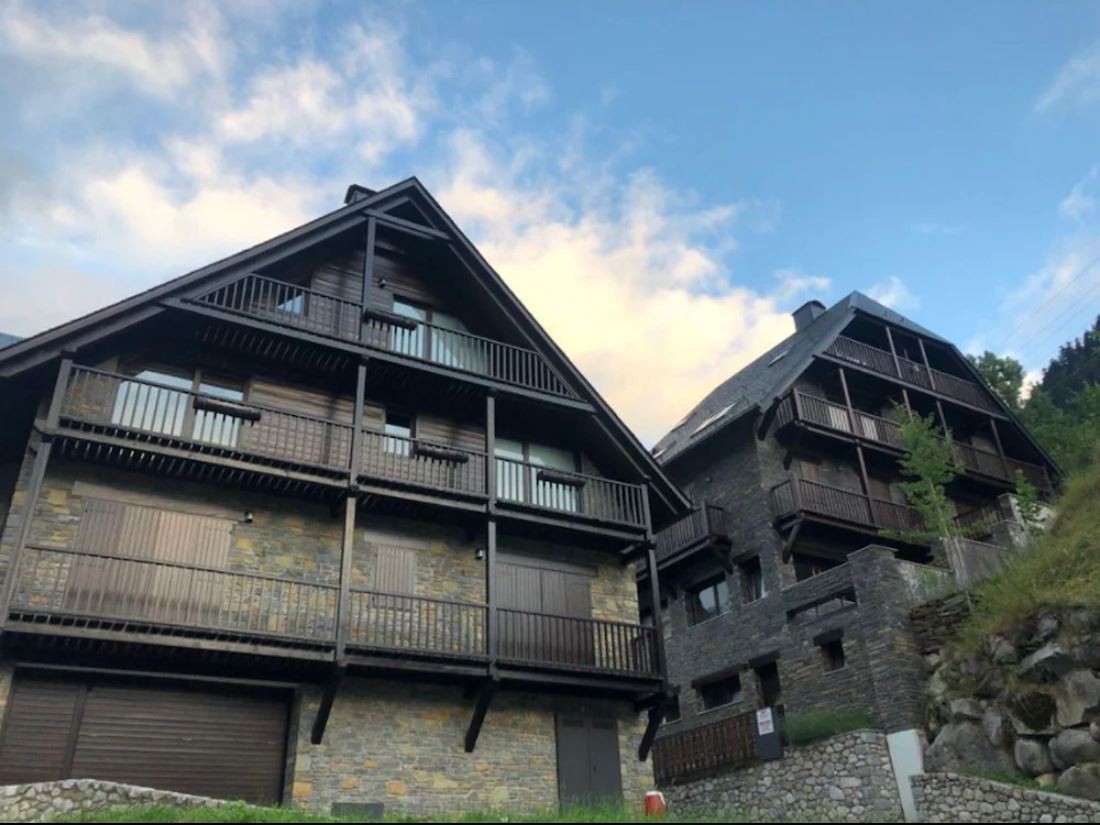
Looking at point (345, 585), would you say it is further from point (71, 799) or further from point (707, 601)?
point (707, 601)

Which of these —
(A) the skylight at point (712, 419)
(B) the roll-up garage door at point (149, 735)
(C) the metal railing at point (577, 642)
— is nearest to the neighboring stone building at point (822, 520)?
(A) the skylight at point (712, 419)

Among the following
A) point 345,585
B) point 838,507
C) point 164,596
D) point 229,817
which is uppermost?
point 838,507

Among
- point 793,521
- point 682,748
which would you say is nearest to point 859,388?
point 793,521

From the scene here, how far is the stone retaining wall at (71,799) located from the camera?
1269 cm

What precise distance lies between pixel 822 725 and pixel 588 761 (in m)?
5.08

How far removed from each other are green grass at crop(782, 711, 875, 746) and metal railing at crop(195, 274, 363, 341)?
39.6 ft

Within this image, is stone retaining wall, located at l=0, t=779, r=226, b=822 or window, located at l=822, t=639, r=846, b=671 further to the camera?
window, located at l=822, t=639, r=846, b=671

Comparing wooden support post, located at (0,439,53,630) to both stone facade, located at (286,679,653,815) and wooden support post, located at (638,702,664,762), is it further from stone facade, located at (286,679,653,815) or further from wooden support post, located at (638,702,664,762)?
wooden support post, located at (638,702,664,762)

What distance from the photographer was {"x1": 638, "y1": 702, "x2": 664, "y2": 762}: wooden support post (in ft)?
62.0

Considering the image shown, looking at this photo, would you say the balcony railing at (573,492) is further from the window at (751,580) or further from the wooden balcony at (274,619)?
the window at (751,580)

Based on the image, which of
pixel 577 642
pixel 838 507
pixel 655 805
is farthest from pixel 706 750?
pixel 838 507

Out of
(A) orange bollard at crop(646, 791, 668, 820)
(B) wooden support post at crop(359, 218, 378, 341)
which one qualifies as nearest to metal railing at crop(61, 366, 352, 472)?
(B) wooden support post at crop(359, 218, 378, 341)

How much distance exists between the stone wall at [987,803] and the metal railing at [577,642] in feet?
17.7

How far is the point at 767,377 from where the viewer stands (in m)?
30.7
